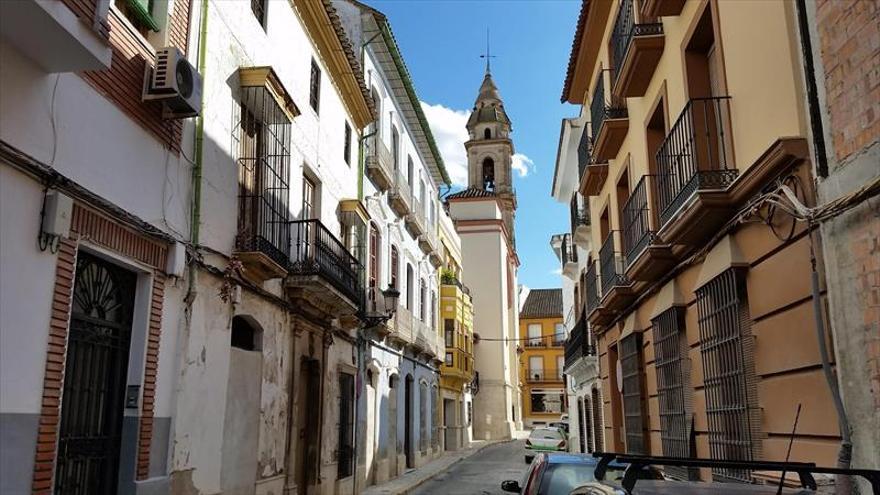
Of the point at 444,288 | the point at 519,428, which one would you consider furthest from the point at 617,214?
the point at 519,428

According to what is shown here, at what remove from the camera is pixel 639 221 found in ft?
34.9

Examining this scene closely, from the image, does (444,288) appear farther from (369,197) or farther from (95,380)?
(95,380)

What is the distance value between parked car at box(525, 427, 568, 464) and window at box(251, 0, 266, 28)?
18385mm

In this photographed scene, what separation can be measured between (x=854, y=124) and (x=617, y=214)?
8.80m

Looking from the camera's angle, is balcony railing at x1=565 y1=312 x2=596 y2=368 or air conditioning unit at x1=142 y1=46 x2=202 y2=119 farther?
balcony railing at x1=565 y1=312 x2=596 y2=368

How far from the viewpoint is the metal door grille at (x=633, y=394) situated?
11.3 m

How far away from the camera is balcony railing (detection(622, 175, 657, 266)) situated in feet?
33.0

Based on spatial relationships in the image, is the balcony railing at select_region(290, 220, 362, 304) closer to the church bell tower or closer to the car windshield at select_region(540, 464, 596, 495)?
the car windshield at select_region(540, 464, 596, 495)

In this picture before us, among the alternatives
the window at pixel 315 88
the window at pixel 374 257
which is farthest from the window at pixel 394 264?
the window at pixel 315 88

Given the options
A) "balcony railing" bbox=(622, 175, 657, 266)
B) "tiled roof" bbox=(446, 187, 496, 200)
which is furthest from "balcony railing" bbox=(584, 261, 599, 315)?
"tiled roof" bbox=(446, 187, 496, 200)

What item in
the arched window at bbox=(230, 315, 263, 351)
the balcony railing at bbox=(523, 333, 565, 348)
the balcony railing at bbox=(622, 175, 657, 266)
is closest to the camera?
the balcony railing at bbox=(622, 175, 657, 266)

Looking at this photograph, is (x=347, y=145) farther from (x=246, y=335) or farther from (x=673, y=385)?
(x=673, y=385)

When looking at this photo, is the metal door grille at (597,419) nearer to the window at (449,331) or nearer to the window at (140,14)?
the window at (140,14)

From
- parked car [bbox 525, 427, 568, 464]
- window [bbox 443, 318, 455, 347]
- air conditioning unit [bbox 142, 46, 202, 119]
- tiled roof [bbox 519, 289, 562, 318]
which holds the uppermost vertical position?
tiled roof [bbox 519, 289, 562, 318]
